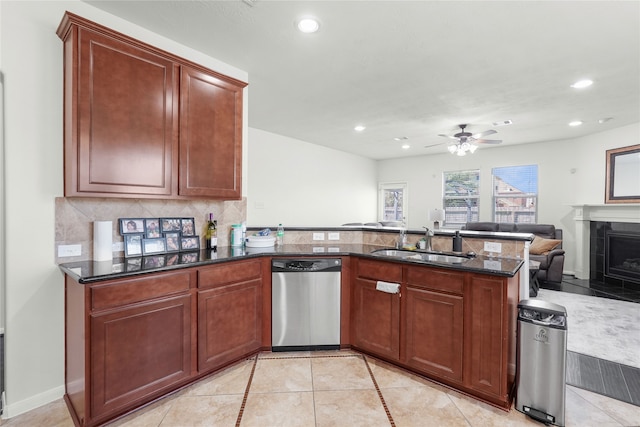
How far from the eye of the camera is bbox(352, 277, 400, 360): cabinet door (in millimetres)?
2461

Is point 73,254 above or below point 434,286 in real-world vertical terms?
above

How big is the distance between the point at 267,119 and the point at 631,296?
6113 millimetres

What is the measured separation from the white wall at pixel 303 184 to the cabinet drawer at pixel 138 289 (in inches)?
141

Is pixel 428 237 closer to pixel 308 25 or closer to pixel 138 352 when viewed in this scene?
pixel 308 25

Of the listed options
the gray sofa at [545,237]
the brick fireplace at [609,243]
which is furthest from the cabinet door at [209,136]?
the brick fireplace at [609,243]

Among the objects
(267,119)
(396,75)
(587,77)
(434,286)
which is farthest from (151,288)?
(587,77)

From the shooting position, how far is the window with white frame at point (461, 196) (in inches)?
291

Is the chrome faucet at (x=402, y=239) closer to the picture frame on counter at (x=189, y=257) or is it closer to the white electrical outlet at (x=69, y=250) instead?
the picture frame on counter at (x=189, y=257)

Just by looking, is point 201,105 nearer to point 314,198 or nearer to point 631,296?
point 314,198

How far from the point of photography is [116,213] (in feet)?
7.64

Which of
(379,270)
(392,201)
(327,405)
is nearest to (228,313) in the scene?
(327,405)

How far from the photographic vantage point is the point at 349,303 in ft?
9.04

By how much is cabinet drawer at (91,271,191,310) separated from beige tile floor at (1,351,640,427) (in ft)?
2.41

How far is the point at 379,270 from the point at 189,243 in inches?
64.1
